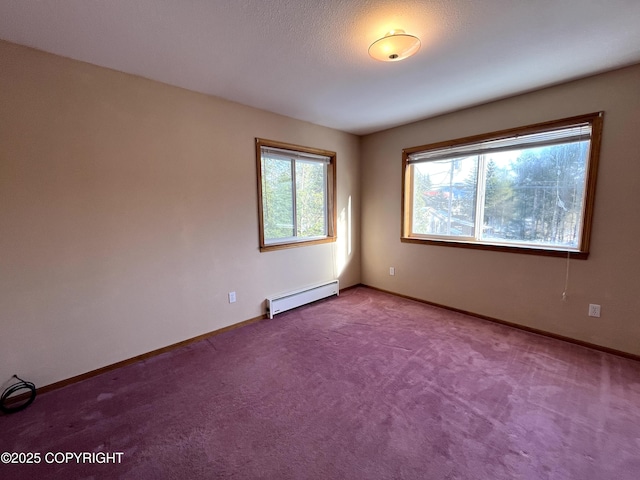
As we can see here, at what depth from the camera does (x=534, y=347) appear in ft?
8.41

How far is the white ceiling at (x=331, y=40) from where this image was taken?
1.54m

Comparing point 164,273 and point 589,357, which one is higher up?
point 164,273

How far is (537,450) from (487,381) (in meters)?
0.60

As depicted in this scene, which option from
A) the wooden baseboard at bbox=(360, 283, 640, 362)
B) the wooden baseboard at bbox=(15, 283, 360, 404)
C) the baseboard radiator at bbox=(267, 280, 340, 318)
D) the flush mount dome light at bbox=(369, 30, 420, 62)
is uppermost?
the flush mount dome light at bbox=(369, 30, 420, 62)

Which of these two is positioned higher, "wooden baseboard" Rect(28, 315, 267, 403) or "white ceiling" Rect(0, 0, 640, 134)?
"white ceiling" Rect(0, 0, 640, 134)

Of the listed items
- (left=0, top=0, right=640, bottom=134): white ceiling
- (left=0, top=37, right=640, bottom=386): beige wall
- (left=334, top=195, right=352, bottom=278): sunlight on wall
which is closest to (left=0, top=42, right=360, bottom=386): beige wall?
(left=0, top=37, right=640, bottom=386): beige wall

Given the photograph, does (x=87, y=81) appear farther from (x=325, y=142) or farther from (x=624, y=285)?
(x=624, y=285)

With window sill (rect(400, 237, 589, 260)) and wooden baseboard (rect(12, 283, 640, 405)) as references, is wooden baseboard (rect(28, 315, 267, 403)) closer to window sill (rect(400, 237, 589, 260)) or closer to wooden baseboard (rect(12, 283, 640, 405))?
wooden baseboard (rect(12, 283, 640, 405))

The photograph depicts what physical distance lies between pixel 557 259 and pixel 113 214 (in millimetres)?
4048

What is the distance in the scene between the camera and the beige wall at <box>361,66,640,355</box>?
2291 mm

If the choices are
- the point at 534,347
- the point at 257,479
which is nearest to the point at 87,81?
the point at 257,479

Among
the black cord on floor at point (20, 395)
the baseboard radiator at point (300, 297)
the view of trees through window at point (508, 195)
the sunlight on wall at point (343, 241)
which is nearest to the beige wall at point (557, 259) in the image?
the view of trees through window at point (508, 195)

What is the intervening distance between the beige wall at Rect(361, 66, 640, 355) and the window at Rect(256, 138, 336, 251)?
922mm

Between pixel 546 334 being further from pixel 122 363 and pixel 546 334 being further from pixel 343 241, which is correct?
pixel 122 363
